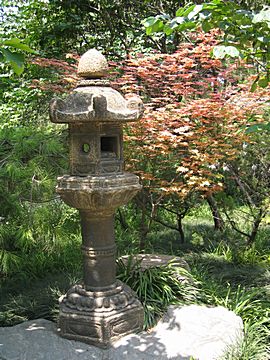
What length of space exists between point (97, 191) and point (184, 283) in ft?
5.75

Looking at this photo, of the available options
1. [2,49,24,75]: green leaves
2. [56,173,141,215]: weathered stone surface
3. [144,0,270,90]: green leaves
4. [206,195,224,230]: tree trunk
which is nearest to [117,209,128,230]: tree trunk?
[206,195,224,230]: tree trunk

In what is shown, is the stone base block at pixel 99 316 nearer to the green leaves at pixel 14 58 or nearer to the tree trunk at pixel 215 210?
the green leaves at pixel 14 58

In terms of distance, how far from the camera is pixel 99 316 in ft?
12.8

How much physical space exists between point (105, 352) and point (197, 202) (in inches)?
183

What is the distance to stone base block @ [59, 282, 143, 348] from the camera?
3885 mm

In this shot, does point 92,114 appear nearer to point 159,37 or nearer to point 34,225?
point 34,225

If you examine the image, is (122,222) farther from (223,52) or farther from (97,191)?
(223,52)

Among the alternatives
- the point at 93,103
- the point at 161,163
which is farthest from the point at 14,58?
the point at 161,163

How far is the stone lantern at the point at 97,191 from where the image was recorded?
147 inches

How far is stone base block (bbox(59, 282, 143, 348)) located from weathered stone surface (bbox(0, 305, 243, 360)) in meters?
0.07

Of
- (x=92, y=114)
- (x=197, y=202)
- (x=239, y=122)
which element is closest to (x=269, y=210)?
(x=239, y=122)

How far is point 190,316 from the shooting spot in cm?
422

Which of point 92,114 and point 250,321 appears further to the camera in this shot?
point 250,321

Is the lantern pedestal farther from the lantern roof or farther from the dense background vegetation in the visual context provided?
the lantern roof
